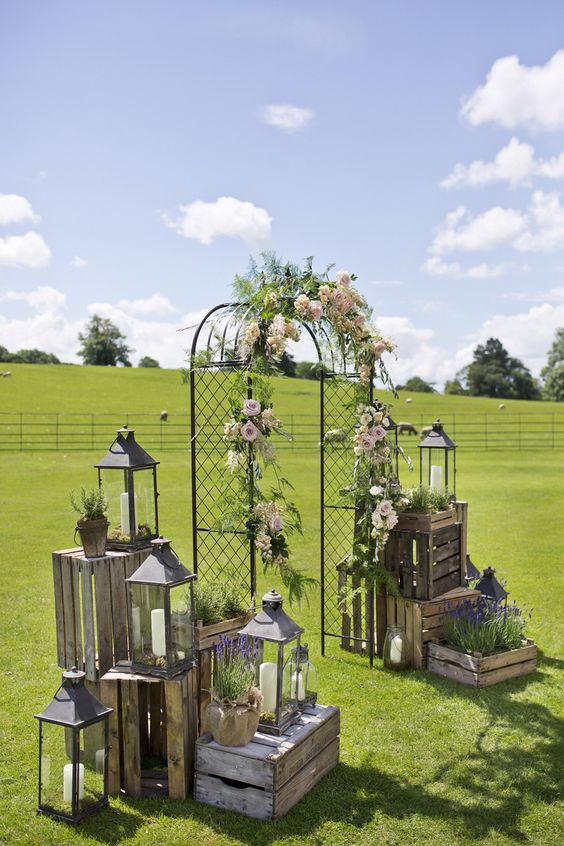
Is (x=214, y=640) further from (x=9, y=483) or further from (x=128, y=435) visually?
(x=9, y=483)

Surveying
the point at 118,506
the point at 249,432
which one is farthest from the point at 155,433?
the point at 118,506

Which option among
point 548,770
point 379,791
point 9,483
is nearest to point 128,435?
point 379,791

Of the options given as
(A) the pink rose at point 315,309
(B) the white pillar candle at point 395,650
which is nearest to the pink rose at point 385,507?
(B) the white pillar candle at point 395,650

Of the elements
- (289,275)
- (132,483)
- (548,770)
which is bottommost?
(548,770)

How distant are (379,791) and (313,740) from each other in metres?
0.54

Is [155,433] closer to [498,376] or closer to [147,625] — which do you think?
[147,625]

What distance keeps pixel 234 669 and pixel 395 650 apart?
100 inches

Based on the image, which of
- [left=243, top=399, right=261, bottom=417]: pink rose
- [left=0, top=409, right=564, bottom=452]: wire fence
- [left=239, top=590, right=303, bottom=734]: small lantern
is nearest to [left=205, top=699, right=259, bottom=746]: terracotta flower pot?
[left=239, top=590, right=303, bottom=734]: small lantern

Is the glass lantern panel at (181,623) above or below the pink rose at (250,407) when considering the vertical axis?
below

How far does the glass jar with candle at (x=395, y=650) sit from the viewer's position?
655 centimetres

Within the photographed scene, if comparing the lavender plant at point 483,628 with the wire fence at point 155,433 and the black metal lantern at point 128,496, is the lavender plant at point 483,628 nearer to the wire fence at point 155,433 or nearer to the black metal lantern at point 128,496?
the black metal lantern at point 128,496

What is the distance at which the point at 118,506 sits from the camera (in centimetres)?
518

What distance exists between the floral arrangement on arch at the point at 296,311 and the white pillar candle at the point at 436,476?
1.55 m

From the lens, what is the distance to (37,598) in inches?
348
